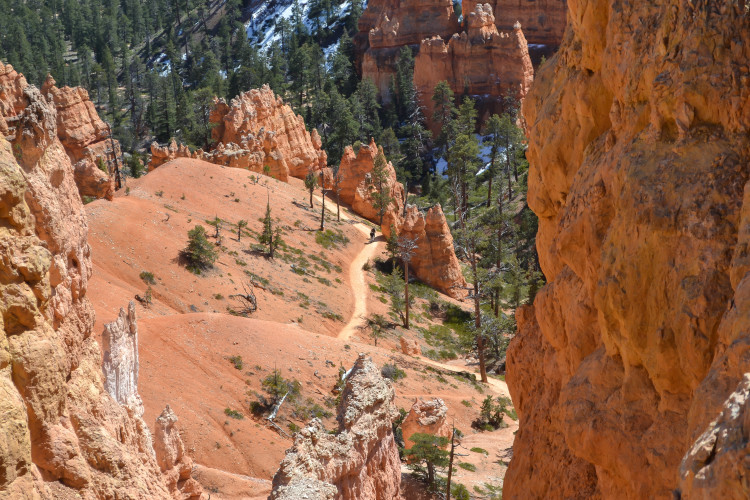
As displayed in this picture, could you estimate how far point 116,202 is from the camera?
5172 cm

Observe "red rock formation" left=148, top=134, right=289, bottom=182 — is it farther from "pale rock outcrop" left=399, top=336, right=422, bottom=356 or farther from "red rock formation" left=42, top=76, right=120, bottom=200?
"pale rock outcrop" left=399, top=336, right=422, bottom=356

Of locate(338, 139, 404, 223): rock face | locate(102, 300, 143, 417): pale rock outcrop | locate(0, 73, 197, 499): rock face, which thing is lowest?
locate(338, 139, 404, 223): rock face

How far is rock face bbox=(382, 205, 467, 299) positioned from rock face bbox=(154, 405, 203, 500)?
122 feet

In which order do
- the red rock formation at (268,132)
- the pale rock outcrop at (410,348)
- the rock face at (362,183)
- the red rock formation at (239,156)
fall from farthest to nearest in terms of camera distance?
1. the red rock formation at (268,132)
2. the rock face at (362,183)
3. the red rock formation at (239,156)
4. the pale rock outcrop at (410,348)

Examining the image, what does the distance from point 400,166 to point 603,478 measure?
258 ft

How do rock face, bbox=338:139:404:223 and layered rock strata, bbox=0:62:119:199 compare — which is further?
rock face, bbox=338:139:404:223

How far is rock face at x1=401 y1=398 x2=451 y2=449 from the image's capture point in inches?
1321

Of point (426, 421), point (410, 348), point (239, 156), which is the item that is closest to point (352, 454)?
point (426, 421)

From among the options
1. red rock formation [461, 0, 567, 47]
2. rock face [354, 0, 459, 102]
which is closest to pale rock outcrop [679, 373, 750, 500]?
red rock formation [461, 0, 567, 47]

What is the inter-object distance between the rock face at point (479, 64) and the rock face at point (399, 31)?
698cm

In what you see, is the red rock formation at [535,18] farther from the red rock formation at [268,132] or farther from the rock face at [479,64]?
the red rock formation at [268,132]

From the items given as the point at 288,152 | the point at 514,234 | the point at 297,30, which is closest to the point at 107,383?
the point at 514,234

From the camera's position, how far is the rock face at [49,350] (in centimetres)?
1016

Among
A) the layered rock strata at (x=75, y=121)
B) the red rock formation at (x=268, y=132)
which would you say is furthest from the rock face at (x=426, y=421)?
the red rock formation at (x=268, y=132)
